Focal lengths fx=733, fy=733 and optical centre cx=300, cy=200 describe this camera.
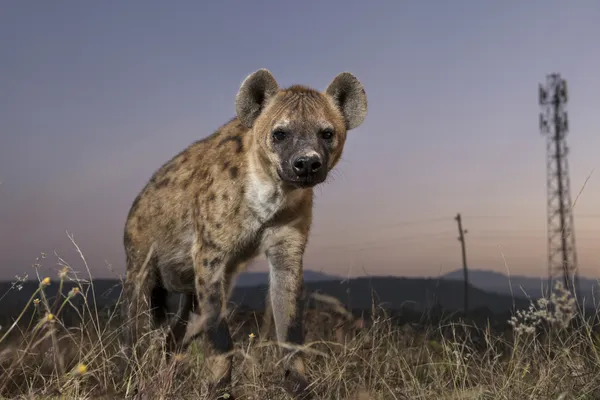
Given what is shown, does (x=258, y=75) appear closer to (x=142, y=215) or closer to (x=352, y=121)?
(x=352, y=121)

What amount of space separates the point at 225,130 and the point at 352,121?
111cm

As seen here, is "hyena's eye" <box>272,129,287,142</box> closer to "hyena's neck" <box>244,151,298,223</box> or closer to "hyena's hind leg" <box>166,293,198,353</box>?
"hyena's neck" <box>244,151,298,223</box>

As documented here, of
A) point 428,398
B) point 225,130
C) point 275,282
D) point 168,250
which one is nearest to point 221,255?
point 275,282

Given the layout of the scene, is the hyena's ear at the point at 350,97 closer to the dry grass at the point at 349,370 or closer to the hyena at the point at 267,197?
the hyena at the point at 267,197

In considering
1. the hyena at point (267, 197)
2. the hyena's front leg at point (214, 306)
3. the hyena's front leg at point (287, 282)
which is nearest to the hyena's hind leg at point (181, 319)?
the hyena at point (267, 197)

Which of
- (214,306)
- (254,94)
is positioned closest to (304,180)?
(254,94)

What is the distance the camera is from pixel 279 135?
200 inches

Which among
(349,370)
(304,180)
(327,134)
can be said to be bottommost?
(349,370)

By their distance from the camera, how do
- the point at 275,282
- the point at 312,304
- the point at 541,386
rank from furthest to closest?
1. the point at 312,304
2. the point at 275,282
3. the point at 541,386

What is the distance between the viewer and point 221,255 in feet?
17.2

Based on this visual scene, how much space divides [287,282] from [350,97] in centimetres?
147

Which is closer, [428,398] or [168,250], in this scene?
[428,398]

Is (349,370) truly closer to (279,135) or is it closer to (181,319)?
(181,319)

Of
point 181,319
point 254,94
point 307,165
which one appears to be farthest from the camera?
point 181,319
